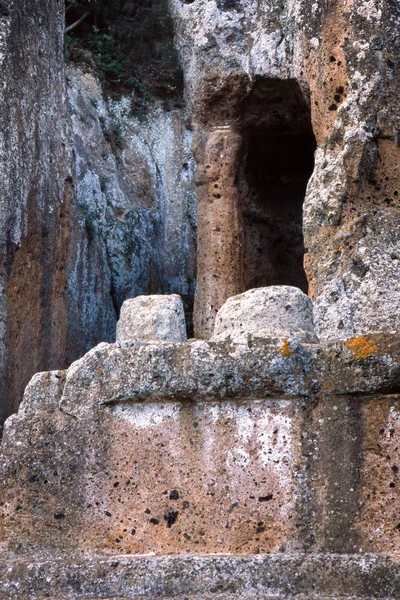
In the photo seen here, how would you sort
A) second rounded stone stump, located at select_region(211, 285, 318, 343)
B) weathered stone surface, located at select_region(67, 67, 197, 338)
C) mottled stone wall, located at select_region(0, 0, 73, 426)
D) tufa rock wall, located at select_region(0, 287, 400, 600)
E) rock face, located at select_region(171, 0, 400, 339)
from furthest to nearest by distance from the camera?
weathered stone surface, located at select_region(67, 67, 197, 338) → mottled stone wall, located at select_region(0, 0, 73, 426) → rock face, located at select_region(171, 0, 400, 339) → second rounded stone stump, located at select_region(211, 285, 318, 343) → tufa rock wall, located at select_region(0, 287, 400, 600)

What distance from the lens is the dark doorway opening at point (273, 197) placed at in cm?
1148

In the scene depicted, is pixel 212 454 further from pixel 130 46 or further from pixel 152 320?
pixel 130 46

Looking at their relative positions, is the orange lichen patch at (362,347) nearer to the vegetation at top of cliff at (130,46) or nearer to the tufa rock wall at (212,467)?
the tufa rock wall at (212,467)

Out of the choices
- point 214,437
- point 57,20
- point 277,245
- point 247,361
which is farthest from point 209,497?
point 277,245

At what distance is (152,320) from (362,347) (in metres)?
1.13

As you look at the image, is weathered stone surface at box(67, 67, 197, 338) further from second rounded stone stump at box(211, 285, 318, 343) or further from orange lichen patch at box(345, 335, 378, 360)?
orange lichen patch at box(345, 335, 378, 360)

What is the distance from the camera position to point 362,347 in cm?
507

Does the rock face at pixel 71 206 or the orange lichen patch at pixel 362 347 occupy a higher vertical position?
the rock face at pixel 71 206

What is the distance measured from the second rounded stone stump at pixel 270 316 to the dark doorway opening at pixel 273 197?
590cm

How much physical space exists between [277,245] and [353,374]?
22.3ft

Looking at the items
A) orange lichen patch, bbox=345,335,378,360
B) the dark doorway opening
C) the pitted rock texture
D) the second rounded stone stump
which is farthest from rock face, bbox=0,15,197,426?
orange lichen patch, bbox=345,335,378,360

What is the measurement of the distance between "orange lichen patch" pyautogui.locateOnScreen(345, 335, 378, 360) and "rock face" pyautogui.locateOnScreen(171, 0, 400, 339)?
94 centimetres

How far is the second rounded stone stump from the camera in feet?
17.7

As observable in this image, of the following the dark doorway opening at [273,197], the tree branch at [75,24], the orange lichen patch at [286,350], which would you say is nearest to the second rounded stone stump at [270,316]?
the orange lichen patch at [286,350]
